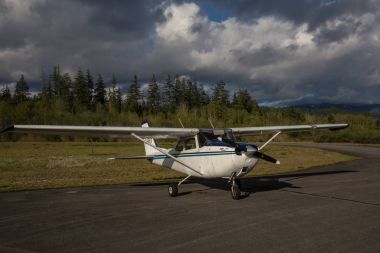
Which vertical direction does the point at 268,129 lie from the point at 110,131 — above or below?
below

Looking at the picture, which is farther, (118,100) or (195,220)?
(118,100)

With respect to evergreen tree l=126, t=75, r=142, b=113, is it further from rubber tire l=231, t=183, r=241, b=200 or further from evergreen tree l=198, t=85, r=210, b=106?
rubber tire l=231, t=183, r=241, b=200

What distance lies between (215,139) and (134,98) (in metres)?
102

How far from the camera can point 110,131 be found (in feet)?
43.5

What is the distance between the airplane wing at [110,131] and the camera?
12173 mm

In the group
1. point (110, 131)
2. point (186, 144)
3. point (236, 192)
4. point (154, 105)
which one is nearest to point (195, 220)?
point (236, 192)

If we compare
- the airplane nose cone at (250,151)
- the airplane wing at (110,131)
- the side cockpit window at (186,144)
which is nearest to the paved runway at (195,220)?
the airplane nose cone at (250,151)

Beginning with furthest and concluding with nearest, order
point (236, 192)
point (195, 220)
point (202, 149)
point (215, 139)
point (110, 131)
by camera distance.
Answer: point (110, 131)
point (202, 149)
point (215, 139)
point (236, 192)
point (195, 220)

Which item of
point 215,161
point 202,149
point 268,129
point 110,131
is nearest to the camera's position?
point 215,161

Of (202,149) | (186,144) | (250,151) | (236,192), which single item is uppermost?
(186,144)

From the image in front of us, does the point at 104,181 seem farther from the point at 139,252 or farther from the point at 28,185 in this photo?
the point at 139,252

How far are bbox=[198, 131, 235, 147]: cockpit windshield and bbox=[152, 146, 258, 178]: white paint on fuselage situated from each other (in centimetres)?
16

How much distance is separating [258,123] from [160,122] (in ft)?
86.0

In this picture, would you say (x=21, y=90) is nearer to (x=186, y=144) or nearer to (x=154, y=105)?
(x=154, y=105)
